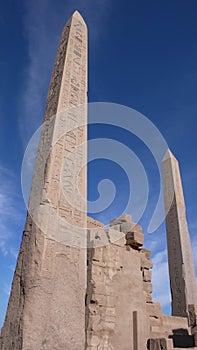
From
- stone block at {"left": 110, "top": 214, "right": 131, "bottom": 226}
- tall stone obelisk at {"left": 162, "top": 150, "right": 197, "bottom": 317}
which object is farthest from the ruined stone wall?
tall stone obelisk at {"left": 162, "top": 150, "right": 197, "bottom": 317}

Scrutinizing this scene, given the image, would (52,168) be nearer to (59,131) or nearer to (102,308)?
(59,131)

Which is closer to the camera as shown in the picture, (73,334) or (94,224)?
(73,334)

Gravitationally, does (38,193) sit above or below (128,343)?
above

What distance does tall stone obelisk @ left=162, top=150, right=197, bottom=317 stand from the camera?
29.1 feet

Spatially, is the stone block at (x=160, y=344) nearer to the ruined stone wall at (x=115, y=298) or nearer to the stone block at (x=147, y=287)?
the ruined stone wall at (x=115, y=298)

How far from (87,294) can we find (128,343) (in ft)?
3.10

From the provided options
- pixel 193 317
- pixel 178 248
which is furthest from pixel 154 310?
pixel 178 248

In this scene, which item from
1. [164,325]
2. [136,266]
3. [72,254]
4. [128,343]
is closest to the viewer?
[72,254]

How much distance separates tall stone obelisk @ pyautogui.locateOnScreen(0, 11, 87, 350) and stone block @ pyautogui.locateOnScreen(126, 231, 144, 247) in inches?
59.1

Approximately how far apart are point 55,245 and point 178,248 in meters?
6.83

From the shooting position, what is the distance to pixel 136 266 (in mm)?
4949

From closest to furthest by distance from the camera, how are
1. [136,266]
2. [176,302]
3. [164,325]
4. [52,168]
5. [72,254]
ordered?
[72,254]
[52,168]
[136,266]
[164,325]
[176,302]

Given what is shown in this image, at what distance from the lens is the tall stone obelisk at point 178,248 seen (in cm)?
888

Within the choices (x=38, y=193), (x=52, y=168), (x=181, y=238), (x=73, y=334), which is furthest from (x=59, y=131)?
(x=181, y=238)
